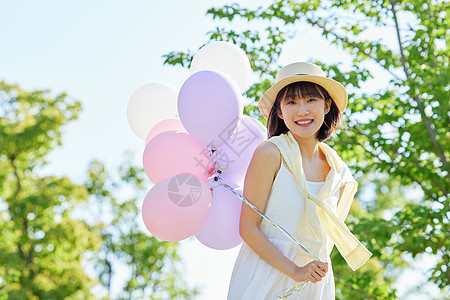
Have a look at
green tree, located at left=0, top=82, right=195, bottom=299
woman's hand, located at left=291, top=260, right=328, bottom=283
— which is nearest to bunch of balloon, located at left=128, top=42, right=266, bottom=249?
woman's hand, located at left=291, top=260, right=328, bottom=283

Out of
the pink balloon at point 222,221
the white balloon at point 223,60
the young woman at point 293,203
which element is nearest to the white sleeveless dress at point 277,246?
the young woman at point 293,203

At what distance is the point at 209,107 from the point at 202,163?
0.28 m

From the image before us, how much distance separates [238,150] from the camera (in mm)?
2566

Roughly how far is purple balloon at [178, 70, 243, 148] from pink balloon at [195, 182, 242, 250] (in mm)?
252

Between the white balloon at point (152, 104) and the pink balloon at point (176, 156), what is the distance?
377 mm

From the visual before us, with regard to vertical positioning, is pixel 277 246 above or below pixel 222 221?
below

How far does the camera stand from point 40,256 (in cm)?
1295

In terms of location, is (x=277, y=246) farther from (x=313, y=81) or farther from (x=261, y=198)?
(x=313, y=81)

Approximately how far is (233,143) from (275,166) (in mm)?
482

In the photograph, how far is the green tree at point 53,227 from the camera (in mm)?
12508

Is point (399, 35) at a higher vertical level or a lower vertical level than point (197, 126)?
higher

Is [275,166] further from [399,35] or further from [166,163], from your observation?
[399,35]

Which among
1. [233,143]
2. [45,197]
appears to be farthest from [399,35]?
[45,197]

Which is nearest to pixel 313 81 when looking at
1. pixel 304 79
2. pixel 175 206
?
pixel 304 79
